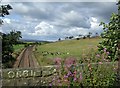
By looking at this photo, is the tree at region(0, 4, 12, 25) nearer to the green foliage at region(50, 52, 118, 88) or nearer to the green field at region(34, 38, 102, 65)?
the green field at region(34, 38, 102, 65)

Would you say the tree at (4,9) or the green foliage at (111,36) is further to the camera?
the tree at (4,9)

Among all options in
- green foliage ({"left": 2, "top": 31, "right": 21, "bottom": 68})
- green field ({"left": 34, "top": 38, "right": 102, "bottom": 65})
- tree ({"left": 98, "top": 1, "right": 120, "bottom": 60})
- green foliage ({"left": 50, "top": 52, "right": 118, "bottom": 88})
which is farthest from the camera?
green foliage ({"left": 2, "top": 31, "right": 21, "bottom": 68})

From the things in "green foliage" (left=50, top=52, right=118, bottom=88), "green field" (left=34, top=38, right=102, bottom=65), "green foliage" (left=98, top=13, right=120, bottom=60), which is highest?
"green foliage" (left=98, top=13, right=120, bottom=60)

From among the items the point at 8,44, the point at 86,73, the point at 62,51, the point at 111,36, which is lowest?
the point at 62,51

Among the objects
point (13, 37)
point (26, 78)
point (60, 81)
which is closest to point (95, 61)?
point (60, 81)

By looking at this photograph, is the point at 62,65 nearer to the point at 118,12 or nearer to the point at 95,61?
the point at 95,61

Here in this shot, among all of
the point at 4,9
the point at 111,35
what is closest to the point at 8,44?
the point at 4,9

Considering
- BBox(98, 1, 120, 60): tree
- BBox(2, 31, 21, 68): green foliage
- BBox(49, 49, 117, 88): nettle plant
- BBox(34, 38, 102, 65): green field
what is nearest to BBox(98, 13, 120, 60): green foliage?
BBox(98, 1, 120, 60): tree

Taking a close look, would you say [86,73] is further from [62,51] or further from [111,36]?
[62,51]

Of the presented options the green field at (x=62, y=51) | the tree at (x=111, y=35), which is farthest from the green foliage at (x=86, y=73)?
the tree at (x=111, y=35)

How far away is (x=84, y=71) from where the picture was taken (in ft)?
21.0

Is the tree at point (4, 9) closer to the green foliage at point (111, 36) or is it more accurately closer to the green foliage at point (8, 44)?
the green foliage at point (8, 44)

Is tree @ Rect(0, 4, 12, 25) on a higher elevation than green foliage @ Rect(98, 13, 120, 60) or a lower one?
higher

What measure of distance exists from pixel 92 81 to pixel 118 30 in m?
4.38
